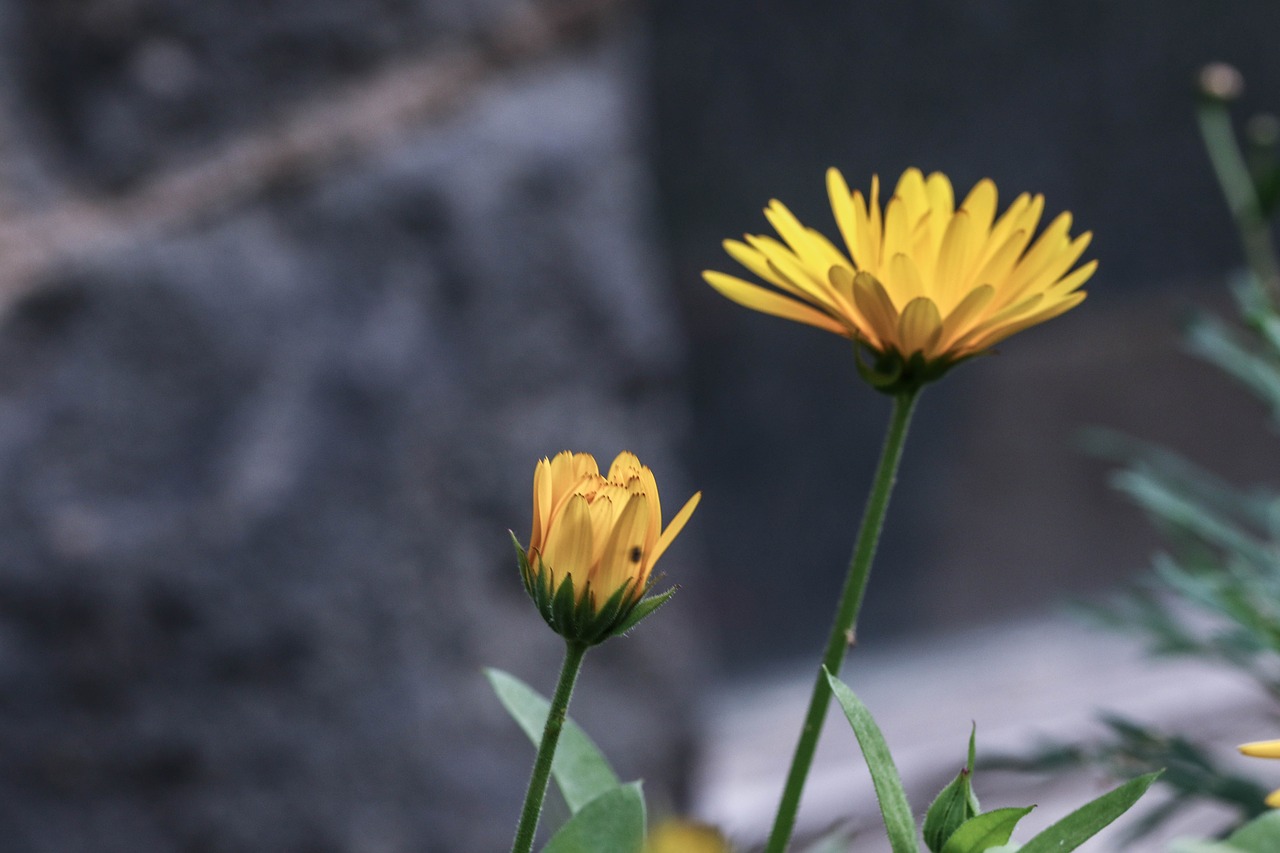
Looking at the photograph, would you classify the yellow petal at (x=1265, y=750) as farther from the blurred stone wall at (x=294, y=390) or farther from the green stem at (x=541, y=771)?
the blurred stone wall at (x=294, y=390)

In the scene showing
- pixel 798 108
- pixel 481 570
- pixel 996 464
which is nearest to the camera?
pixel 481 570

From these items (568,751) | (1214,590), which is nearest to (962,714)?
(1214,590)

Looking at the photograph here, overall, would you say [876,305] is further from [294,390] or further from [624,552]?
[294,390]

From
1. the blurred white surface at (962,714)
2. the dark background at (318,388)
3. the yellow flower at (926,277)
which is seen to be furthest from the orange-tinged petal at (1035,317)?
the blurred white surface at (962,714)

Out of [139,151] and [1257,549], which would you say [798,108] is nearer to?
[139,151]

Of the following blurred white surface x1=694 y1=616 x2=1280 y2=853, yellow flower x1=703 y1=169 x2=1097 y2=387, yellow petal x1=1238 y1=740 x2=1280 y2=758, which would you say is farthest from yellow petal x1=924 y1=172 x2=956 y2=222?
blurred white surface x1=694 y1=616 x2=1280 y2=853

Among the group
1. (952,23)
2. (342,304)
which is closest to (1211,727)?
(952,23)
